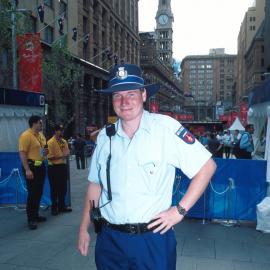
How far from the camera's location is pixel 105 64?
49344 millimetres

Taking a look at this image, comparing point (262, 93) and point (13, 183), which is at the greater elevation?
point (262, 93)

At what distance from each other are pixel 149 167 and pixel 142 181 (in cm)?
11

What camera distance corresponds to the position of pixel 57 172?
8.24 meters

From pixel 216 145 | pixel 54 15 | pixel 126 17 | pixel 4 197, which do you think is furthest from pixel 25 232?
pixel 126 17

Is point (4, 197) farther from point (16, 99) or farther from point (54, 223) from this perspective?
point (16, 99)

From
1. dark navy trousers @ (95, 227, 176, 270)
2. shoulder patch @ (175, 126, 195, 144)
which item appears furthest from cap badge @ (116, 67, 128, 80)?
dark navy trousers @ (95, 227, 176, 270)

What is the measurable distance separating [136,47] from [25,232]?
66.4m

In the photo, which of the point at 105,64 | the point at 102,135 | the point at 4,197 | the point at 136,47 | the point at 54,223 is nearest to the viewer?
the point at 102,135

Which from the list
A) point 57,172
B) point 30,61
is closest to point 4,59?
point 30,61

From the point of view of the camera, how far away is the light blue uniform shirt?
2551mm

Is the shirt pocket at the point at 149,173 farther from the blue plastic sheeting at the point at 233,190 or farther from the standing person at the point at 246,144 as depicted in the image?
the standing person at the point at 246,144

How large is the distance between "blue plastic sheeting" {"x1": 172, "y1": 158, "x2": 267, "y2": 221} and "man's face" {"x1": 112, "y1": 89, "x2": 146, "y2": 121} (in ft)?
16.1

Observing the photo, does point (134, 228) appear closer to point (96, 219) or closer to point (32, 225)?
point (96, 219)

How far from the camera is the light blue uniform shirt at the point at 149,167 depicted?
2.55m
